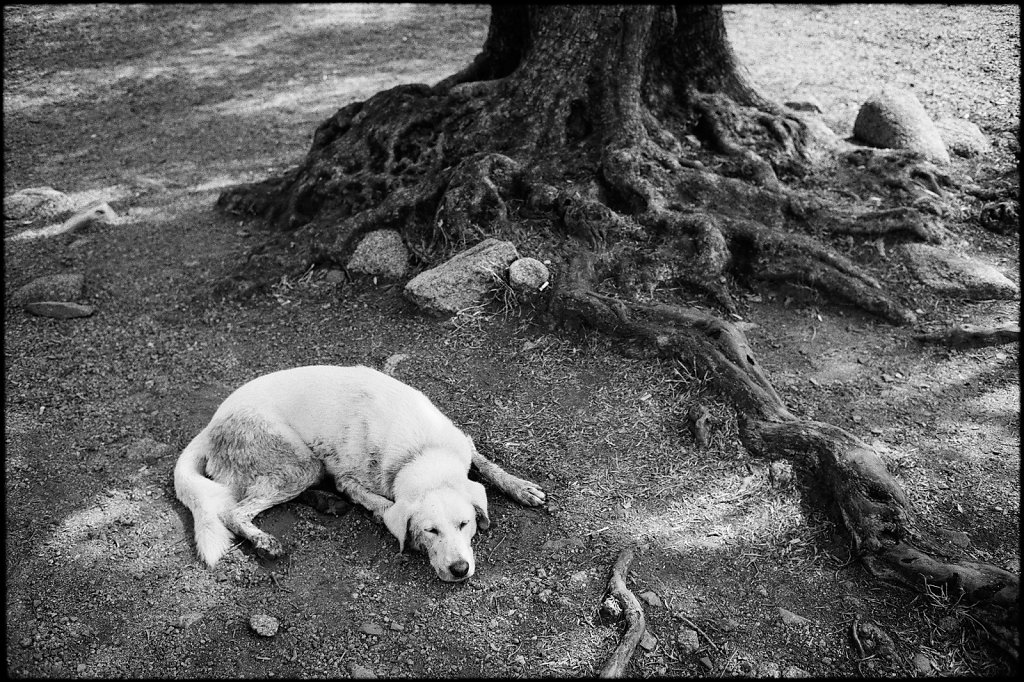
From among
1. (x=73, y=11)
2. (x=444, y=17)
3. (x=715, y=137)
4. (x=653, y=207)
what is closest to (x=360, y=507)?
(x=653, y=207)

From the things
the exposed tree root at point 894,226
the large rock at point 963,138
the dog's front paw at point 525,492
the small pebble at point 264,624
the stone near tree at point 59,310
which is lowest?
the small pebble at point 264,624

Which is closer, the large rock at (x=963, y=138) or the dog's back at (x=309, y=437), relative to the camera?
the dog's back at (x=309, y=437)

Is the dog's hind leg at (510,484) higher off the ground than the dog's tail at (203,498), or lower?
higher

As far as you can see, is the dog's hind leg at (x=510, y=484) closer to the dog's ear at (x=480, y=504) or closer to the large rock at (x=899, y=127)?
the dog's ear at (x=480, y=504)

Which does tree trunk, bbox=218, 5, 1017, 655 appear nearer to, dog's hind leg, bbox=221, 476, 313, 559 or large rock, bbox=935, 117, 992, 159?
large rock, bbox=935, 117, 992, 159

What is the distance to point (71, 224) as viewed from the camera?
29.3 feet

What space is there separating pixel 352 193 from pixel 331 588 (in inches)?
196

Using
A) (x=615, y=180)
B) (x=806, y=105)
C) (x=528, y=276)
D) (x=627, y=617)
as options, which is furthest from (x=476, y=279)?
(x=806, y=105)

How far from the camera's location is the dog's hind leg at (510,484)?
16.0 ft

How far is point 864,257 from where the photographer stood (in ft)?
22.7

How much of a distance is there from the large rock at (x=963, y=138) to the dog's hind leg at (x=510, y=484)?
6.94m

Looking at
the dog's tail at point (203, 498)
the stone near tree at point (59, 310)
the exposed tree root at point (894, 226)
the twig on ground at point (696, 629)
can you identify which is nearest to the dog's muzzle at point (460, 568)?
the twig on ground at point (696, 629)

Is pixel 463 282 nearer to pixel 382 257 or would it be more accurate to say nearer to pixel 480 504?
pixel 382 257

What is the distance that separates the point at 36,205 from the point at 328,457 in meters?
7.01
